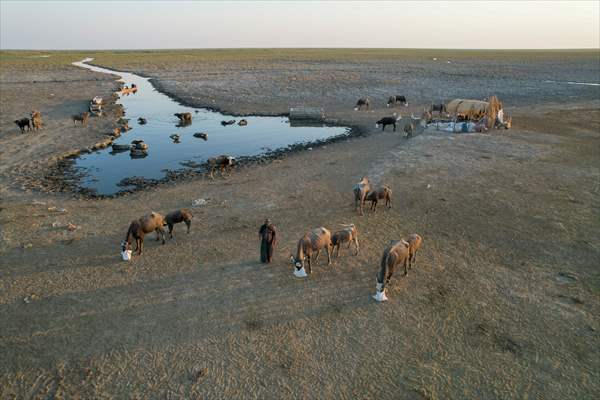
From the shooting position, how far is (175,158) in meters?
25.9

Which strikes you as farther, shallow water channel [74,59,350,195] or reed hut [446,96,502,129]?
reed hut [446,96,502,129]

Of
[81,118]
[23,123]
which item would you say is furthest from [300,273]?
[81,118]

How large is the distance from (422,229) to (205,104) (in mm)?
35876

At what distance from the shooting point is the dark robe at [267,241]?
12.3m

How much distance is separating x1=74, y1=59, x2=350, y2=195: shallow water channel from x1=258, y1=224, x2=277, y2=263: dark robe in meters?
11.2

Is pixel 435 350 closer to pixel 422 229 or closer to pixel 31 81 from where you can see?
pixel 422 229

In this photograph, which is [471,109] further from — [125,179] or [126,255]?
[126,255]

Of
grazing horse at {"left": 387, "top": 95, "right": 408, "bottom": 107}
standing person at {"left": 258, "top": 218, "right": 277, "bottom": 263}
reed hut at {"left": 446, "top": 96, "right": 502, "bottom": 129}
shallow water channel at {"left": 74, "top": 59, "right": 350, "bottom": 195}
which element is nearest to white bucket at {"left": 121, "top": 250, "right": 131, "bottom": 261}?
standing person at {"left": 258, "top": 218, "right": 277, "bottom": 263}

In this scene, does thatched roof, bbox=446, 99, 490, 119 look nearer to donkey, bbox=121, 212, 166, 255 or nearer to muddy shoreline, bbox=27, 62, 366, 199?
muddy shoreline, bbox=27, 62, 366, 199

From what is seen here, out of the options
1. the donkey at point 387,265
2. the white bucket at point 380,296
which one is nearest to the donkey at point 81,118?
the donkey at point 387,265

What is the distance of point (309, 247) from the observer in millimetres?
12023

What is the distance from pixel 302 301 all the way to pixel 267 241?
93.0 inches

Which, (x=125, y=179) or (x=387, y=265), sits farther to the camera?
(x=125, y=179)

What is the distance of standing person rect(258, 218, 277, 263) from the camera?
1228 centimetres
